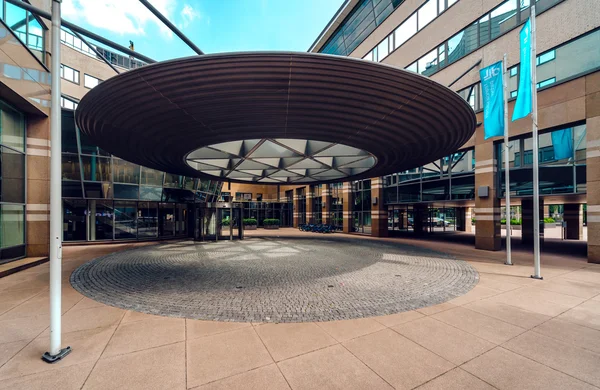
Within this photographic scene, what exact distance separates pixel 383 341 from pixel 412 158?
11.9 meters

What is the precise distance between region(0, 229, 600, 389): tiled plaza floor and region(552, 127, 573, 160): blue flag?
11.0 metres

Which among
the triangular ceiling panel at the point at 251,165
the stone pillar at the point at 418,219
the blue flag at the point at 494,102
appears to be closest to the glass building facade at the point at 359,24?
the blue flag at the point at 494,102

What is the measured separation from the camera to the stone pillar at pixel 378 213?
24578 millimetres

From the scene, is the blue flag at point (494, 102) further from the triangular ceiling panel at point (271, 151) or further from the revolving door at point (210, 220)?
the revolving door at point (210, 220)

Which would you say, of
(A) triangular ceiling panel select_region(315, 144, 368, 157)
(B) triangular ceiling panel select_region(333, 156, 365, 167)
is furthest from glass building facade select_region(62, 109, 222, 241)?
(A) triangular ceiling panel select_region(315, 144, 368, 157)

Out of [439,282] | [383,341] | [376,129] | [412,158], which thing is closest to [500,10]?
[412,158]

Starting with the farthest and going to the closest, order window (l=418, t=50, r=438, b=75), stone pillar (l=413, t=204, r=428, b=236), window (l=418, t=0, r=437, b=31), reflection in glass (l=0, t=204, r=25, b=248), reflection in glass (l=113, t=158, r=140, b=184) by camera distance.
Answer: stone pillar (l=413, t=204, r=428, b=236) < window (l=418, t=50, r=438, b=75) < window (l=418, t=0, r=437, b=31) < reflection in glass (l=113, t=158, r=140, b=184) < reflection in glass (l=0, t=204, r=25, b=248)

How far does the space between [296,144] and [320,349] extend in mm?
10573

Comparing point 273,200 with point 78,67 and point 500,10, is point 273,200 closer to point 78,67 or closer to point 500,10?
point 78,67

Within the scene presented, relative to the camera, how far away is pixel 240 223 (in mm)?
21875

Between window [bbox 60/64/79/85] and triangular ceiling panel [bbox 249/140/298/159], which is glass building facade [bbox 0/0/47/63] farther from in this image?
window [bbox 60/64/79/85]

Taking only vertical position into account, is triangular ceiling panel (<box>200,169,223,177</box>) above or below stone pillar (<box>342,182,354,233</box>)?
above

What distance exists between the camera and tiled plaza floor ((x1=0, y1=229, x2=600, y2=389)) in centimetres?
359

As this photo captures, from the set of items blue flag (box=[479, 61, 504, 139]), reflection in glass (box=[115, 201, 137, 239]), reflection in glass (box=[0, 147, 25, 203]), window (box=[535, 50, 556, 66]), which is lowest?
reflection in glass (box=[115, 201, 137, 239])
